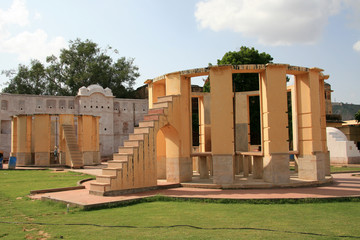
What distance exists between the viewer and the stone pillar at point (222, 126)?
12922mm

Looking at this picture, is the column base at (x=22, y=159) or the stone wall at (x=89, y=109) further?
the stone wall at (x=89, y=109)

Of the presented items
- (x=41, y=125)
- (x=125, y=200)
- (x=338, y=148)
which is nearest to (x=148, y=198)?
(x=125, y=200)

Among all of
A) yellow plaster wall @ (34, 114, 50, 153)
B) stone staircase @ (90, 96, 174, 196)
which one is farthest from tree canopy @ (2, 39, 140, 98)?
stone staircase @ (90, 96, 174, 196)

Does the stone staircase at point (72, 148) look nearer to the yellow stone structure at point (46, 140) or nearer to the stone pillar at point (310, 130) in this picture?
the yellow stone structure at point (46, 140)

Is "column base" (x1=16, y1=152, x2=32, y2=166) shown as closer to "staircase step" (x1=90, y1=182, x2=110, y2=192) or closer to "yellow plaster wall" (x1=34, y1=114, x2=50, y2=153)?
"yellow plaster wall" (x1=34, y1=114, x2=50, y2=153)

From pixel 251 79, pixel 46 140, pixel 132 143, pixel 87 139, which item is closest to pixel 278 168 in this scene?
pixel 132 143

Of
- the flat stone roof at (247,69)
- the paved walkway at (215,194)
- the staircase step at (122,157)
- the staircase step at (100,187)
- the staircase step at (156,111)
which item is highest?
the flat stone roof at (247,69)

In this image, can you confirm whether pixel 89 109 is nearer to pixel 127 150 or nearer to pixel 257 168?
pixel 257 168

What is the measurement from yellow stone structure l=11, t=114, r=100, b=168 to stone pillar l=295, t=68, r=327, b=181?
17131mm

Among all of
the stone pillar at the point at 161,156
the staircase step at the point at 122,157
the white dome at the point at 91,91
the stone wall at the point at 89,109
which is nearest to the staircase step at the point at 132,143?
the staircase step at the point at 122,157

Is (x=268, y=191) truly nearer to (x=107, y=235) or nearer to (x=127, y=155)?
(x=127, y=155)

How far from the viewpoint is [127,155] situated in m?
12.0

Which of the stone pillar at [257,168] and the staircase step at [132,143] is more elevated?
the staircase step at [132,143]

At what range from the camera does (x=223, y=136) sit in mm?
13062
